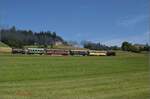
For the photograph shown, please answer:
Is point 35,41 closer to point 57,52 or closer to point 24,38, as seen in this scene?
point 24,38

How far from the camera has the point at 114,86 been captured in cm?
1500

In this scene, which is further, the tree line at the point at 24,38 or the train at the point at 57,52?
the tree line at the point at 24,38

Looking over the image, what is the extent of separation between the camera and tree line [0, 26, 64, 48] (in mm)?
74000

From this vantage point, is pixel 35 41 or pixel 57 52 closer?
pixel 57 52

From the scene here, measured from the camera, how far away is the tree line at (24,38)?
243ft

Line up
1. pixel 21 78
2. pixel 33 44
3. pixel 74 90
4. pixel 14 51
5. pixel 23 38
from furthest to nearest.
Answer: pixel 33 44 → pixel 23 38 → pixel 14 51 → pixel 21 78 → pixel 74 90

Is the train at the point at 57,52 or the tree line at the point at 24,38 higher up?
the tree line at the point at 24,38

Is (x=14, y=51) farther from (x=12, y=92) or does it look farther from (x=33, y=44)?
(x=12, y=92)

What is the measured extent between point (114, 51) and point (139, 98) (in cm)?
5859

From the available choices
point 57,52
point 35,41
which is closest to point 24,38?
point 35,41

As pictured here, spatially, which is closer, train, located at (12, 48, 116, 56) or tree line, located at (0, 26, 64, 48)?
train, located at (12, 48, 116, 56)

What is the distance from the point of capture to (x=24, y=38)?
284ft

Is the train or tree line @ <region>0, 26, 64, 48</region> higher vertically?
tree line @ <region>0, 26, 64, 48</region>

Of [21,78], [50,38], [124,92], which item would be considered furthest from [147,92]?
[50,38]
